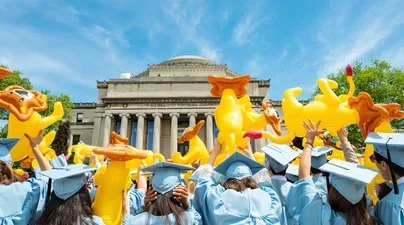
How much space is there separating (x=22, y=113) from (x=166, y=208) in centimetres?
385

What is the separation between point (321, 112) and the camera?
5.18 metres

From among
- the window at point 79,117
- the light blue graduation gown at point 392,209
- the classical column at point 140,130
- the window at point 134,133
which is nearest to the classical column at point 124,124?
the window at point 134,133

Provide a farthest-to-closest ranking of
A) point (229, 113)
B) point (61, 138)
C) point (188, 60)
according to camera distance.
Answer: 1. point (188, 60)
2. point (61, 138)
3. point (229, 113)

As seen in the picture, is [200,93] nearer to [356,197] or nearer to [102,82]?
[102,82]

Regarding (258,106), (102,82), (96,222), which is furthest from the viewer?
(102,82)

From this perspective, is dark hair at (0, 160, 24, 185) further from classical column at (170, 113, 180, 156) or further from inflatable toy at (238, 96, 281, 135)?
classical column at (170, 113, 180, 156)

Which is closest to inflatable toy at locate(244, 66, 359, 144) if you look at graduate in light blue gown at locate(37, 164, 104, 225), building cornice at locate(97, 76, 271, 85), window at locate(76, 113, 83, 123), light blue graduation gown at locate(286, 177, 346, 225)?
light blue graduation gown at locate(286, 177, 346, 225)

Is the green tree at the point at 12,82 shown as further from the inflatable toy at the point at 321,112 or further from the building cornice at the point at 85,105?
the inflatable toy at the point at 321,112

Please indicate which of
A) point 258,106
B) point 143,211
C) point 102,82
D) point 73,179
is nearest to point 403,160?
point 143,211

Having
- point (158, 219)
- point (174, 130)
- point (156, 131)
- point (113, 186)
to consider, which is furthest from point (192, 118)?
point (158, 219)

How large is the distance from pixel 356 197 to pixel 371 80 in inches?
952

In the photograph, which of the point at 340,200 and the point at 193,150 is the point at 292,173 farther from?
the point at 193,150

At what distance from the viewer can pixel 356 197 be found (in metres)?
2.50

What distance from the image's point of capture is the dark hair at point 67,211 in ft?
8.71
